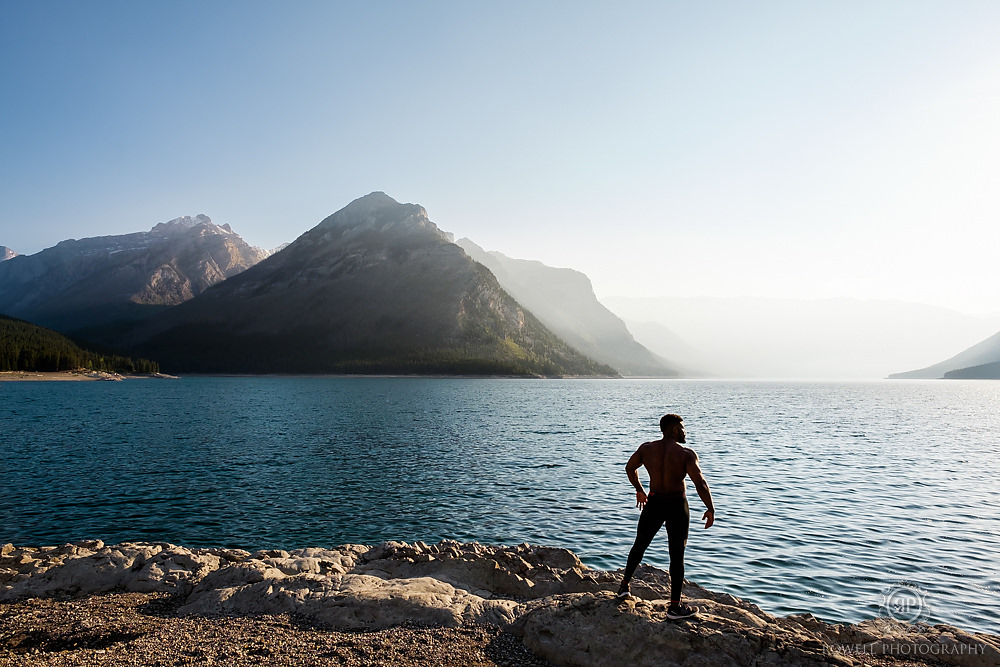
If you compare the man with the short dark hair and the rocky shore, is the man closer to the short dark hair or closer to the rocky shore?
the short dark hair

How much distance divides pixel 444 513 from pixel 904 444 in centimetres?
6083

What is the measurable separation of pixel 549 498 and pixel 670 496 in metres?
21.9

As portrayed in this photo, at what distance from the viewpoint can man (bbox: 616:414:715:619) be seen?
1271 cm

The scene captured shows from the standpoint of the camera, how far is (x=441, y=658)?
11.6 metres

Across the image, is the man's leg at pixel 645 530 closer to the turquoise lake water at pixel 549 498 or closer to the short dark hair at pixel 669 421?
the short dark hair at pixel 669 421

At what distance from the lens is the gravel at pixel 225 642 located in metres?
11.5

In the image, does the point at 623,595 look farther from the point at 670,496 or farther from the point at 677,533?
the point at 670,496

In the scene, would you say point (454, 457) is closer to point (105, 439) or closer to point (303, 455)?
point (303, 455)

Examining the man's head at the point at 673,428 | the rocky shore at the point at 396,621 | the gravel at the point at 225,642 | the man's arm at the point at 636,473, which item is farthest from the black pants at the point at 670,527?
the gravel at the point at 225,642

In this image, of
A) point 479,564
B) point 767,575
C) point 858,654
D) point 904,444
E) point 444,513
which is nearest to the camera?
point 858,654

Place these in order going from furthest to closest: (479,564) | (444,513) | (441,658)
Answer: (444,513) < (479,564) < (441,658)

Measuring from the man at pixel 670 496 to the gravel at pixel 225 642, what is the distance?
365cm

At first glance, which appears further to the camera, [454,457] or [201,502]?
[454,457]

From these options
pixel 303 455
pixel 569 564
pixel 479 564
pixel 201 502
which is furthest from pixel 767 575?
pixel 303 455
